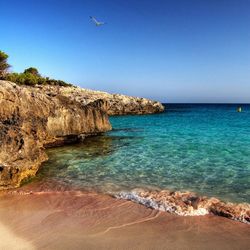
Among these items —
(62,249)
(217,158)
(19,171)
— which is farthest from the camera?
(217,158)

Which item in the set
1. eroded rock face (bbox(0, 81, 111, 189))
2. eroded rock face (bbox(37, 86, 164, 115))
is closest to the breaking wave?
eroded rock face (bbox(0, 81, 111, 189))

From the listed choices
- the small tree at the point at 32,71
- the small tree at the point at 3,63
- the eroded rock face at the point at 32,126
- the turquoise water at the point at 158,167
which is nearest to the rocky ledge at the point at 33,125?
the eroded rock face at the point at 32,126

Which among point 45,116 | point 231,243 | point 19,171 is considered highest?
point 45,116

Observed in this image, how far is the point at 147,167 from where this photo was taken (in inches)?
599

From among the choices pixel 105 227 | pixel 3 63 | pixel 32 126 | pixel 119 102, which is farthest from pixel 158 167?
pixel 119 102

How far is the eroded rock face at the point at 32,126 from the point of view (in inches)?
494

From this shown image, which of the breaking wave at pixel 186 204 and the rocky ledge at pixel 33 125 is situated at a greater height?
the rocky ledge at pixel 33 125

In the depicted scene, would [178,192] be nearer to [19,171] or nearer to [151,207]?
[151,207]

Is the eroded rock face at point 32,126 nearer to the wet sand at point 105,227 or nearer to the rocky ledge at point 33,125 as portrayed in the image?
the rocky ledge at point 33,125

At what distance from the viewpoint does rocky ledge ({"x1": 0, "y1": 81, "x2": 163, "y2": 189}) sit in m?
12.6

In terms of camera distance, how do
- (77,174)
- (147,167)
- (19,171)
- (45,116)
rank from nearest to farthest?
(19,171) → (77,174) → (147,167) → (45,116)

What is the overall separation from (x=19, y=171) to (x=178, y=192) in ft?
20.0

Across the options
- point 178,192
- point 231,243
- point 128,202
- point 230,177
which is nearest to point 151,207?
point 128,202

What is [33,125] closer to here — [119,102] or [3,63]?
[3,63]
